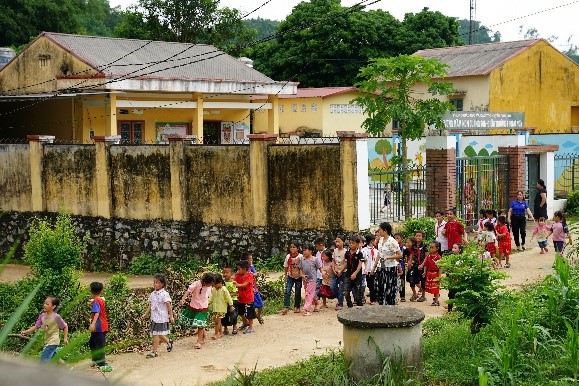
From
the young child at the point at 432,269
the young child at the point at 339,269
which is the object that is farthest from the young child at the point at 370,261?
the young child at the point at 432,269

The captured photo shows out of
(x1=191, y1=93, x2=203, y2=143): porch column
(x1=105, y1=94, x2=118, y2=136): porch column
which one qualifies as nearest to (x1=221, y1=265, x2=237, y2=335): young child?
(x1=105, y1=94, x2=118, y2=136): porch column

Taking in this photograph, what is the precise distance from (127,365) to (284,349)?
205cm

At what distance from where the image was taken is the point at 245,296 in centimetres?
1167

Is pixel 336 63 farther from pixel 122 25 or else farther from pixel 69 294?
pixel 69 294

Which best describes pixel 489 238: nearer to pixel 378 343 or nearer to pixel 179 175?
pixel 378 343

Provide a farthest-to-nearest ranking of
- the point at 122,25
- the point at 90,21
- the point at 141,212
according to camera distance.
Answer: the point at 90,21 < the point at 122,25 < the point at 141,212

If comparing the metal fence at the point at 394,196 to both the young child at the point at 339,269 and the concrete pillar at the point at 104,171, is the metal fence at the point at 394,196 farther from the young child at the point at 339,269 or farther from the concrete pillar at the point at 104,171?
the concrete pillar at the point at 104,171

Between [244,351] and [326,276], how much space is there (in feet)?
8.63

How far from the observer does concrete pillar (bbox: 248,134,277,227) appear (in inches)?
677

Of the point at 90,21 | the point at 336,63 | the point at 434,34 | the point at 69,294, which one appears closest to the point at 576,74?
the point at 434,34

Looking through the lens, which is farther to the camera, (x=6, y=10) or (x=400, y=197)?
(x=6, y=10)

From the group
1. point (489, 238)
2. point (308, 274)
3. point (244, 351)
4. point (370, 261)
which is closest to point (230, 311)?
point (244, 351)

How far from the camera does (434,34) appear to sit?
149 feet

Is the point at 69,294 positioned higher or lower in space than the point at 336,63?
lower
